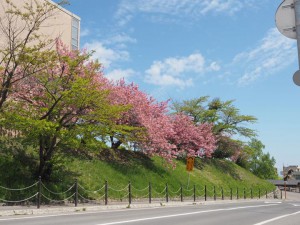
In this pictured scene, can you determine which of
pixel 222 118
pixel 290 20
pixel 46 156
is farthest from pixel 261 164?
pixel 290 20

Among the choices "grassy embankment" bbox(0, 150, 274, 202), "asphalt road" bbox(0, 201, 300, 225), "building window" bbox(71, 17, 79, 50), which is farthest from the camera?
"building window" bbox(71, 17, 79, 50)

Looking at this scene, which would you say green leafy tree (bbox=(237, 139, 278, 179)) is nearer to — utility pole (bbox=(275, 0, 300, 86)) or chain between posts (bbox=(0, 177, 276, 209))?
A: chain between posts (bbox=(0, 177, 276, 209))

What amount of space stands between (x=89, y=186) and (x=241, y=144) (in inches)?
1235

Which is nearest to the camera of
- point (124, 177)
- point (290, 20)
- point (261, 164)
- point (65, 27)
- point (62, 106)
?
point (290, 20)

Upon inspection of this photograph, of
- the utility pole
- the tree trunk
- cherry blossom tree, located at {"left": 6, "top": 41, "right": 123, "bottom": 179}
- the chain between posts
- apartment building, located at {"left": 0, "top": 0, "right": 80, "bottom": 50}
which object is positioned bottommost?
the chain between posts

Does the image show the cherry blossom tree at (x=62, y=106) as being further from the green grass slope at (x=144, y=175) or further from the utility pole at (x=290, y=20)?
the utility pole at (x=290, y=20)

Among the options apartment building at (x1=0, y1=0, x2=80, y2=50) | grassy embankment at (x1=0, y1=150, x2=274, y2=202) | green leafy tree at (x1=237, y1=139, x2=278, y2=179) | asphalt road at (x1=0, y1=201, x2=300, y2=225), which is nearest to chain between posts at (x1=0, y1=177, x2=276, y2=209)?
grassy embankment at (x1=0, y1=150, x2=274, y2=202)

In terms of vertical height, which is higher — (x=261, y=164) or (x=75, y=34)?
(x=75, y=34)

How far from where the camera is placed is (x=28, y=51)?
683 inches

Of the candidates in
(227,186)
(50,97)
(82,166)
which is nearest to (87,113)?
(50,97)

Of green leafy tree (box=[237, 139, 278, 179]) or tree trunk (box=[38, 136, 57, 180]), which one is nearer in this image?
tree trunk (box=[38, 136, 57, 180])

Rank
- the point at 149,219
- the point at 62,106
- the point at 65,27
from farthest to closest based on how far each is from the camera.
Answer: the point at 65,27 → the point at 62,106 → the point at 149,219

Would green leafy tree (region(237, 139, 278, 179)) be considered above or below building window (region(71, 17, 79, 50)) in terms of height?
below

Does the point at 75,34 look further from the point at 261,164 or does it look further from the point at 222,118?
the point at 261,164
